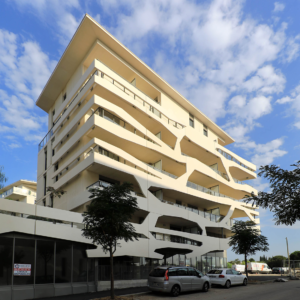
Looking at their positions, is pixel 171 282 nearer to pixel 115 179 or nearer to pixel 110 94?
pixel 115 179

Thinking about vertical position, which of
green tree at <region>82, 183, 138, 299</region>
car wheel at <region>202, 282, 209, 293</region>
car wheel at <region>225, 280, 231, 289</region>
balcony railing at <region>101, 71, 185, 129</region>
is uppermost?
balcony railing at <region>101, 71, 185, 129</region>

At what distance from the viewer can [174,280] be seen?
63.5 ft

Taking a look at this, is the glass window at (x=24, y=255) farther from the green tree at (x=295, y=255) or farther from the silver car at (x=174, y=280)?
the green tree at (x=295, y=255)

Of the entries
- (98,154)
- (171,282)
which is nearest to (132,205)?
(171,282)

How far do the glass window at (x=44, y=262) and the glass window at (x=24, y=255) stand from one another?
366 mm

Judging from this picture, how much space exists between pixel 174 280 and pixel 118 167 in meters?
12.2

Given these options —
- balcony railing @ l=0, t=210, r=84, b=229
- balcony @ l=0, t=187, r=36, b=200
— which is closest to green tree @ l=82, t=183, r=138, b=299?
balcony railing @ l=0, t=210, r=84, b=229

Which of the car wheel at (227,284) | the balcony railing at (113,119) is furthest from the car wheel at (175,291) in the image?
the balcony railing at (113,119)

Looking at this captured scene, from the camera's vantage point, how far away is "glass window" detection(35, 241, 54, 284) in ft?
64.0

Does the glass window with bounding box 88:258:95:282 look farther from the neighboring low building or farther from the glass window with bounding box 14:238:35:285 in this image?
the neighboring low building

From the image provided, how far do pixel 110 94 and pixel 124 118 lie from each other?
2.99 m

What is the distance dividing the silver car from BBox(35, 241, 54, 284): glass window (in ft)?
21.5

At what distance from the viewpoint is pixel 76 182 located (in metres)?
30.7

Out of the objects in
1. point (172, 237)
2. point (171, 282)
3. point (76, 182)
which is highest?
point (76, 182)
